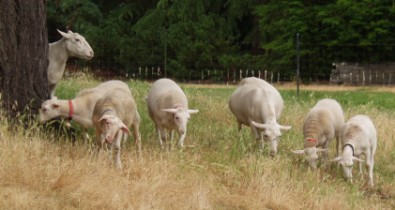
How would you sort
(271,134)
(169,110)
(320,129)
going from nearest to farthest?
(169,110) < (271,134) < (320,129)

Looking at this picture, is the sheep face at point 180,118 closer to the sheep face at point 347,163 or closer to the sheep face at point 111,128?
the sheep face at point 111,128

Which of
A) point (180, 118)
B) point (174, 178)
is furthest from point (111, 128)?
point (180, 118)

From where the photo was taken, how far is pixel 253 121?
11.7m

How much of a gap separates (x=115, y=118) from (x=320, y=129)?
345cm

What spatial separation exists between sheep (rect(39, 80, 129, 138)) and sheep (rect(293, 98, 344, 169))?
2879 millimetres

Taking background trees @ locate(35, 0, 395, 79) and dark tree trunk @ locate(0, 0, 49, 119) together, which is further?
background trees @ locate(35, 0, 395, 79)

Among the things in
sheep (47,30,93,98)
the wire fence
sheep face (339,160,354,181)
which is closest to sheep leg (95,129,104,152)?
sheep face (339,160,354,181)

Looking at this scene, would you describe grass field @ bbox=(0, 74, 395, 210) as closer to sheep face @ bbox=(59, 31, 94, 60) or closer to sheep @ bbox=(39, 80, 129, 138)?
sheep @ bbox=(39, 80, 129, 138)

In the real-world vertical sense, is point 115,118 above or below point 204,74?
above

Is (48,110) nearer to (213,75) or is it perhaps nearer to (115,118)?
(115,118)

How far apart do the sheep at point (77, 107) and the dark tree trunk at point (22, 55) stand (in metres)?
0.17

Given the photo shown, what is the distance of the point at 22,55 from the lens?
31.5 feet

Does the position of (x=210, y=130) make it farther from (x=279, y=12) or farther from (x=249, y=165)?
(x=279, y=12)

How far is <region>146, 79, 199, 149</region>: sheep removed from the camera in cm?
1046
